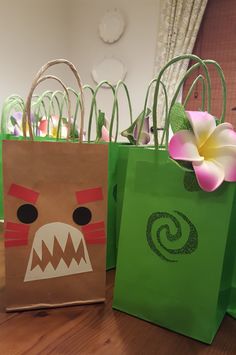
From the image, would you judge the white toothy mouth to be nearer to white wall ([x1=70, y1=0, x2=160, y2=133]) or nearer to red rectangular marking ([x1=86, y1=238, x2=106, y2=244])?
red rectangular marking ([x1=86, y1=238, x2=106, y2=244])

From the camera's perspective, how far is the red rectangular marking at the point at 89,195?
605mm

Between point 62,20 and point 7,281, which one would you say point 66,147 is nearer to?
point 7,281

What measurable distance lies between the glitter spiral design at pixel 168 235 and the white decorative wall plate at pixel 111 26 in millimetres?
2716

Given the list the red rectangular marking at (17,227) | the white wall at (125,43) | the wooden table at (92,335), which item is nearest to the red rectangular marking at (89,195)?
the red rectangular marking at (17,227)

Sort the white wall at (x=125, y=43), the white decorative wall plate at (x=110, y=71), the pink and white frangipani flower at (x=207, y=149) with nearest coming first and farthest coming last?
1. the pink and white frangipani flower at (x=207, y=149)
2. the white wall at (x=125, y=43)
3. the white decorative wall plate at (x=110, y=71)

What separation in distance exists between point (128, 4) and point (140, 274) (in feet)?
9.37

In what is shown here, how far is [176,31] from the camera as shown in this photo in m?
2.50

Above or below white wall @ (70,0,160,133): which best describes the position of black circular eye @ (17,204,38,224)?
below

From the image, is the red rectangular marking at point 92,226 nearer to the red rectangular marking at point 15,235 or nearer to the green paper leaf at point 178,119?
the red rectangular marking at point 15,235

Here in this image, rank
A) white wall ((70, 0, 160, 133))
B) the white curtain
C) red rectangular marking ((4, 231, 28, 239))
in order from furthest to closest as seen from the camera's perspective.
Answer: white wall ((70, 0, 160, 133)) → the white curtain → red rectangular marking ((4, 231, 28, 239))

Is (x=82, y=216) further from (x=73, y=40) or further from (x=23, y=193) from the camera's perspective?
(x=73, y=40)

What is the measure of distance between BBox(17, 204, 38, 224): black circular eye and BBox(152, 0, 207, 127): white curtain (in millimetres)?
1920

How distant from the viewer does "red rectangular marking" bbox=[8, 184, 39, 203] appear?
22.5 inches

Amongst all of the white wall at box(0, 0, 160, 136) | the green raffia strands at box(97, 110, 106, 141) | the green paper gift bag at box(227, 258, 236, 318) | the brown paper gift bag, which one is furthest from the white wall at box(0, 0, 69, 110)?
the green paper gift bag at box(227, 258, 236, 318)
